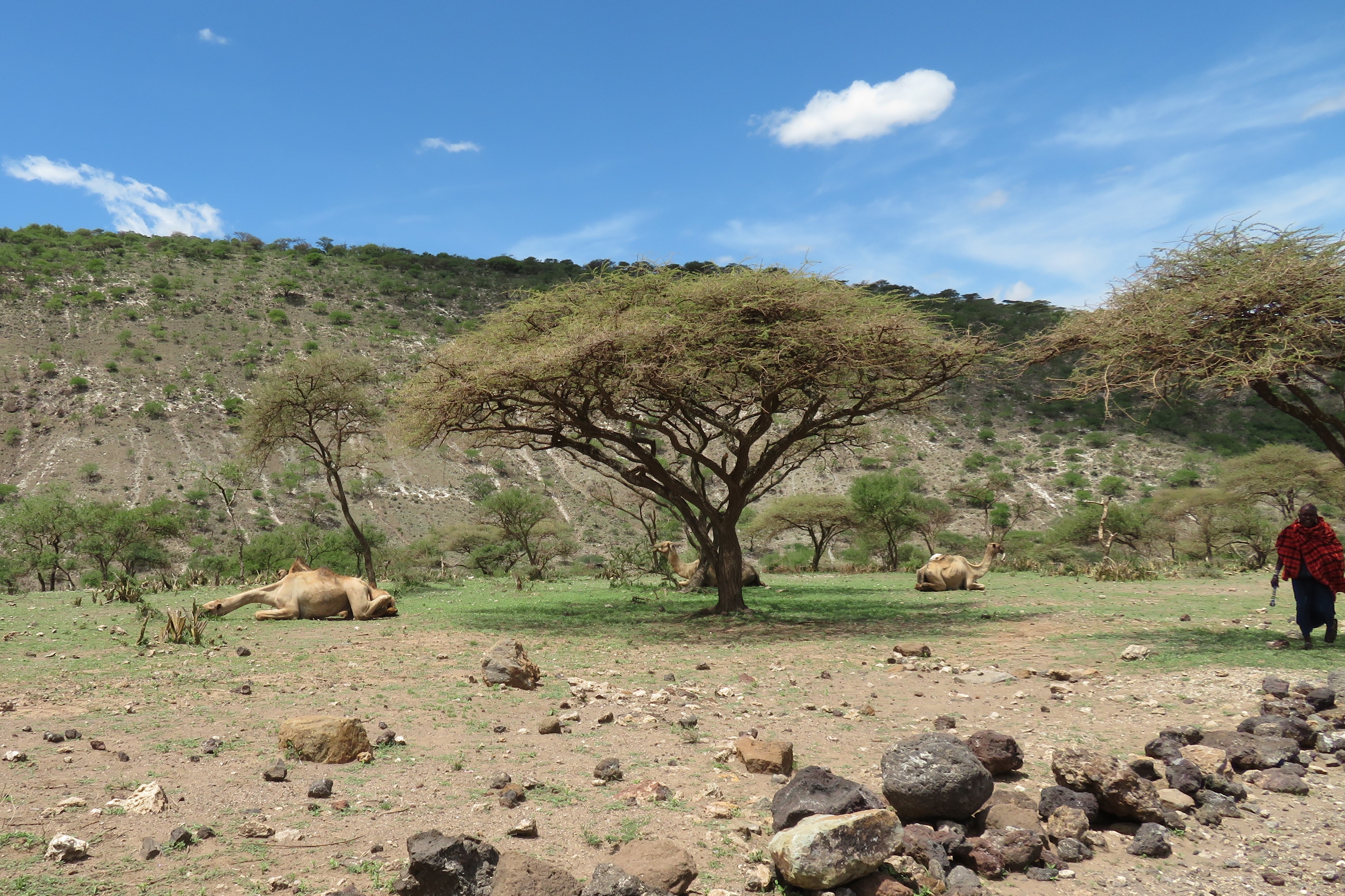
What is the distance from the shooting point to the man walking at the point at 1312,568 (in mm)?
9203

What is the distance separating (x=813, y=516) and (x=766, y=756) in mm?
29712

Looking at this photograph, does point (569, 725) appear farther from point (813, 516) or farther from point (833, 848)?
point (813, 516)

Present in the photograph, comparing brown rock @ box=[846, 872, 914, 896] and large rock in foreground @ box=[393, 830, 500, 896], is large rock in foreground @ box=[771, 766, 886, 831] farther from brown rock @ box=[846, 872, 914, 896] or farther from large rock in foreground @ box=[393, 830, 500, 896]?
large rock in foreground @ box=[393, 830, 500, 896]

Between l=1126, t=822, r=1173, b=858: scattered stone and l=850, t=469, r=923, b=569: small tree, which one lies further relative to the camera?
l=850, t=469, r=923, b=569: small tree

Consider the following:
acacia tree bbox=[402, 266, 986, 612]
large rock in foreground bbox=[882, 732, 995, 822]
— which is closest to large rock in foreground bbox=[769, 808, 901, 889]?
large rock in foreground bbox=[882, 732, 995, 822]

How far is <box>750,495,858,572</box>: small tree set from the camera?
114ft

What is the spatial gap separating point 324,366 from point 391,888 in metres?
19.2

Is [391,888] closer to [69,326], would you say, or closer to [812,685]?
[812,685]

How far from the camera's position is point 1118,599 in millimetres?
16203

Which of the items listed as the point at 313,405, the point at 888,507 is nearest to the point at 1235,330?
the point at 313,405

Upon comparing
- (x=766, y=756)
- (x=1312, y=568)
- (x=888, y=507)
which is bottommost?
(x=766, y=756)

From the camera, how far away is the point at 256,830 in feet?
13.4

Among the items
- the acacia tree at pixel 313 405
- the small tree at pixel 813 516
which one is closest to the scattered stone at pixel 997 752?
the acacia tree at pixel 313 405

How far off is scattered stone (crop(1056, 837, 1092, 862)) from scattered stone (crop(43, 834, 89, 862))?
4725mm
